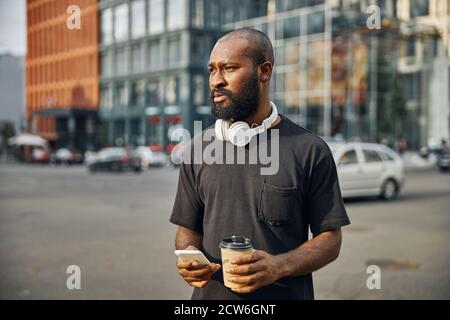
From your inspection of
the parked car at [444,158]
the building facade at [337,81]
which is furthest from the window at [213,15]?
the parked car at [444,158]

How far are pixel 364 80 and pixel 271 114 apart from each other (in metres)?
33.2

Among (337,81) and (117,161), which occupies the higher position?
(337,81)

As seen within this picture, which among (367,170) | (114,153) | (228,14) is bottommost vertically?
(367,170)

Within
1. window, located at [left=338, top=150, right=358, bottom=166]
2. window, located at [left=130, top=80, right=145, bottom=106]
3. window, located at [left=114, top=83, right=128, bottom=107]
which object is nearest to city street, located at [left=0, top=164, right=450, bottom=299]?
window, located at [left=338, top=150, right=358, bottom=166]

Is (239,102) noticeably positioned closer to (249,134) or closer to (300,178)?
(249,134)

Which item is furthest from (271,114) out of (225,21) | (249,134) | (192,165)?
(225,21)

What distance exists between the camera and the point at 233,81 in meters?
1.83

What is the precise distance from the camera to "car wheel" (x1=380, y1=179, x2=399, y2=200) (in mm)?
13867

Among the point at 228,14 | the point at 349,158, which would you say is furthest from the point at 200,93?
the point at 349,158

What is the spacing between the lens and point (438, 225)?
32.0 feet

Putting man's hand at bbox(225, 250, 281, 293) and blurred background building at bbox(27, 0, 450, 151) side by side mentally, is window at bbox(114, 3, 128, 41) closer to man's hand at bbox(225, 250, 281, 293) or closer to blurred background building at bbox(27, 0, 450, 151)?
blurred background building at bbox(27, 0, 450, 151)

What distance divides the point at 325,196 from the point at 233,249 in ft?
1.29

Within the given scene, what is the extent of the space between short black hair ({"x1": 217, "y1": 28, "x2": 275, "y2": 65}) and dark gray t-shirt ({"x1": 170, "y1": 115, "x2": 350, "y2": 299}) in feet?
0.78

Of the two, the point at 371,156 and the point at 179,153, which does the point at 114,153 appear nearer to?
the point at 371,156
